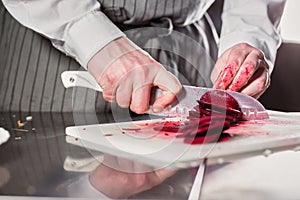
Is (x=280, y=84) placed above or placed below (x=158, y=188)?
below

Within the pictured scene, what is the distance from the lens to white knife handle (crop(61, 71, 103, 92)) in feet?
2.72

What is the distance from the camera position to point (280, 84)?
994 mm

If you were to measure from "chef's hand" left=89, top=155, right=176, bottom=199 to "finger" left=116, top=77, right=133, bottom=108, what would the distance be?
141 mm

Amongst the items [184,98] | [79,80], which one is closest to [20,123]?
[79,80]

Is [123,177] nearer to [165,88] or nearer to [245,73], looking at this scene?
[165,88]

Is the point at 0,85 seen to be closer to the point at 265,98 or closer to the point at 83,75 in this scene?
the point at 83,75

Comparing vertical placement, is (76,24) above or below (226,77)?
above

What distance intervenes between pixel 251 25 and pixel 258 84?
10 cm

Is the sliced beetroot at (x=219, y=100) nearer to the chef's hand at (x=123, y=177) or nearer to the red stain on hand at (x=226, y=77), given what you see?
the red stain on hand at (x=226, y=77)

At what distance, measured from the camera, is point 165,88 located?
2.44ft

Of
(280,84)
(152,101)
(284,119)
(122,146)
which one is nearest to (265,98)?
(280,84)

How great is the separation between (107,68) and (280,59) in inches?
13.9

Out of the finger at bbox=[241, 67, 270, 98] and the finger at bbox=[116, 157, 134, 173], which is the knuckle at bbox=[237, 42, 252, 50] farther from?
the finger at bbox=[116, 157, 134, 173]

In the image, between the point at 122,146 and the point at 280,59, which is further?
the point at 280,59
